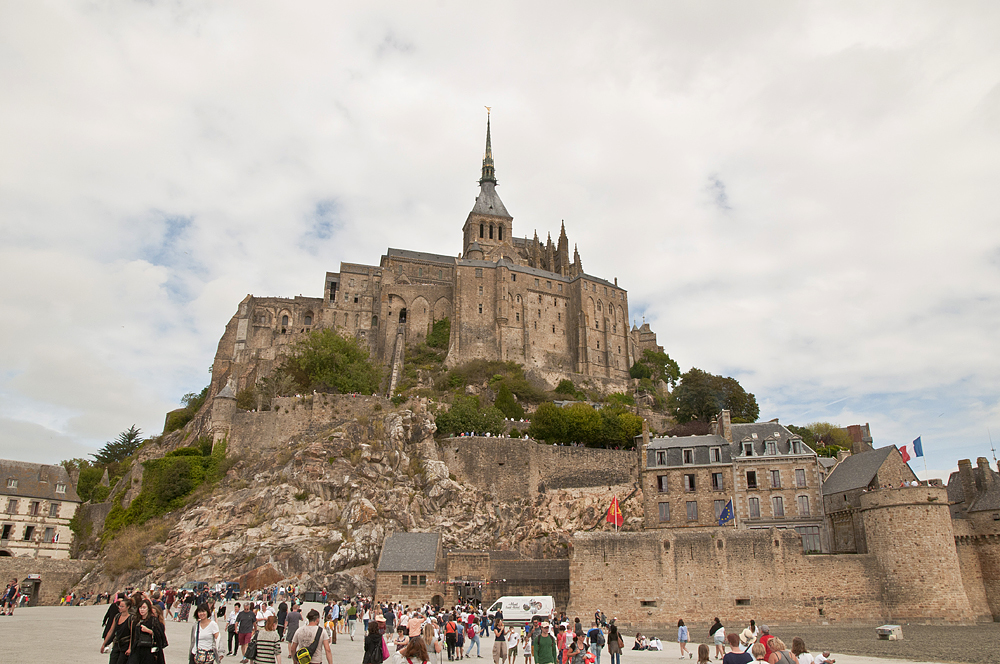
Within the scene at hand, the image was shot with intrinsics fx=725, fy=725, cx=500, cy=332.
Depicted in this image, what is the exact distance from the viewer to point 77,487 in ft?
187

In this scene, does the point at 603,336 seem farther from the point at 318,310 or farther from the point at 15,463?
the point at 15,463

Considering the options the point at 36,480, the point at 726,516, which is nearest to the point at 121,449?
the point at 36,480

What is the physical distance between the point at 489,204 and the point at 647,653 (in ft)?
272

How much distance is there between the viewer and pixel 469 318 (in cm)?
7744

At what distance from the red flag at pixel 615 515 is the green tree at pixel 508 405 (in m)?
17.7

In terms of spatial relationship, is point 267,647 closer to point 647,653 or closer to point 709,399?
point 647,653

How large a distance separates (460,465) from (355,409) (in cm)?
867

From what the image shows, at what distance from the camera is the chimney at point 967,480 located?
3600 centimetres

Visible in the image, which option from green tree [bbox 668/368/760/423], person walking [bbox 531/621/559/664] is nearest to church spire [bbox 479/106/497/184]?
green tree [bbox 668/368/760/423]

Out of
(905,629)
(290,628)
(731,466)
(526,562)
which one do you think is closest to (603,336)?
(731,466)

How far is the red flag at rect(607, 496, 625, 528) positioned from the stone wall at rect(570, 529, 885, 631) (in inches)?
308

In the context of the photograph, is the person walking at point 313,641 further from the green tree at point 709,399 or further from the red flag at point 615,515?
the green tree at point 709,399

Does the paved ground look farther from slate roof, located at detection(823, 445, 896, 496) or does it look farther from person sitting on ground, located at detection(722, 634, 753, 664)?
person sitting on ground, located at detection(722, 634, 753, 664)

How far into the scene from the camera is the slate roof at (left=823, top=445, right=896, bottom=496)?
35.5 m
